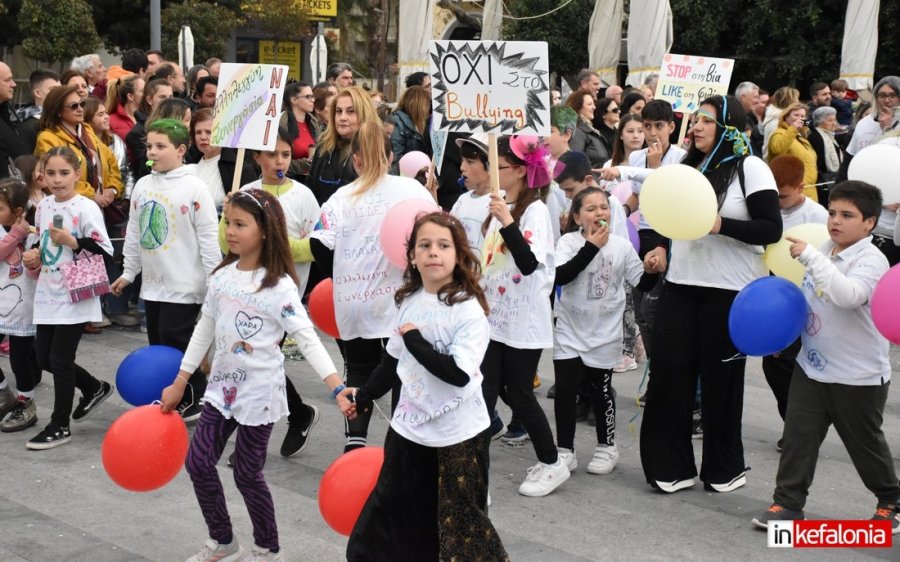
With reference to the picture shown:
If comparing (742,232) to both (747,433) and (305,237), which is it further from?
(305,237)

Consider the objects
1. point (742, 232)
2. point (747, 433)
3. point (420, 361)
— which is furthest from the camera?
point (747, 433)

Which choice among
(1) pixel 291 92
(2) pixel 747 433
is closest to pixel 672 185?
(2) pixel 747 433

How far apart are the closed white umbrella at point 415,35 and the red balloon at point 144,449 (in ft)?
36.2

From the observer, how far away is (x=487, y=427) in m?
4.60

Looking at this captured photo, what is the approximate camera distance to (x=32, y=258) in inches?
273

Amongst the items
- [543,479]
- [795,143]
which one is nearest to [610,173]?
[543,479]

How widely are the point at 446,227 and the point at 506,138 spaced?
5.36ft

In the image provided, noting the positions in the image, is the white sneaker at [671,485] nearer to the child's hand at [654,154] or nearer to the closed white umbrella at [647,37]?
the child's hand at [654,154]

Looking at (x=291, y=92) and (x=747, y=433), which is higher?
(x=291, y=92)

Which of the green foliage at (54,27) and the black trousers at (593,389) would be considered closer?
the black trousers at (593,389)

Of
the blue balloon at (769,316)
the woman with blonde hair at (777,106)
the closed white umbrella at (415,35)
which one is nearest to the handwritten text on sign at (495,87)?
the blue balloon at (769,316)

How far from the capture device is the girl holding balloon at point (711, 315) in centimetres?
578

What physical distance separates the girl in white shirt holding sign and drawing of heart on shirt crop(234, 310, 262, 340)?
4.65 feet

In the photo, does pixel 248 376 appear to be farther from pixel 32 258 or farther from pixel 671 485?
pixel 32 258
